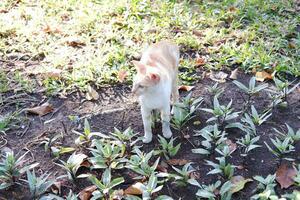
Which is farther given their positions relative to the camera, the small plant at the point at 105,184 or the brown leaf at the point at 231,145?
the brown leaf at the point at 231,145

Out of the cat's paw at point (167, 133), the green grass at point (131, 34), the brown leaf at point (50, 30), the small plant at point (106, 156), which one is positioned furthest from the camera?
the brown leaf at point (50, 30)

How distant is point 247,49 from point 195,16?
102cm

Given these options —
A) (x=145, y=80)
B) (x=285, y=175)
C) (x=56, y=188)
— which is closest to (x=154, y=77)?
(x=145, y=80)

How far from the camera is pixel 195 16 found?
5828 mm

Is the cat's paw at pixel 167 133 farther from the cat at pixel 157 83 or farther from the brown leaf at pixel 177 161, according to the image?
the brown leaf at pixel 177 161

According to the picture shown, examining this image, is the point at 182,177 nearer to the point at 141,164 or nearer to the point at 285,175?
the point at 141,164

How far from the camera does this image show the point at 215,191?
3.24 meters

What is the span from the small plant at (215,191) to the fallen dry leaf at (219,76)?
5.29 feet

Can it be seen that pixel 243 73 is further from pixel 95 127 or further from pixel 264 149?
pixel 95 127

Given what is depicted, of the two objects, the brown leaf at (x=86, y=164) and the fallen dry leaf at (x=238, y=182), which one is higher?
the brown leaf at (x=86, y=164)

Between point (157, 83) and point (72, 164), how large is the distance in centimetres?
89

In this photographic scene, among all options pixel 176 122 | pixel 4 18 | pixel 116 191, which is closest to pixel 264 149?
pixel 176 122

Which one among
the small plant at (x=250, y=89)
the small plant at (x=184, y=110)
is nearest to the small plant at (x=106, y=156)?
the small plant at (x=184, y=110)

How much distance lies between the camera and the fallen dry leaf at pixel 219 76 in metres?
4.66
